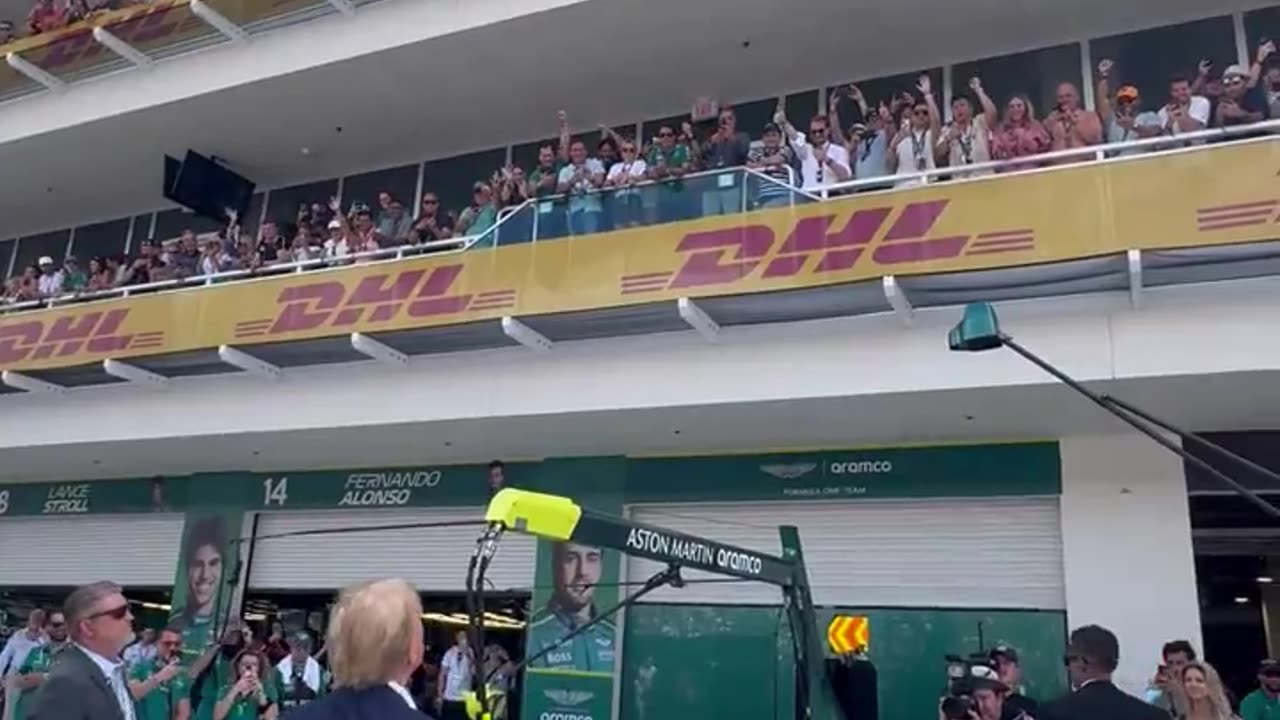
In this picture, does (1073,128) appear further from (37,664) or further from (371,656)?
(37,664)

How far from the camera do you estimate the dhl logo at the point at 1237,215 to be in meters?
7.71

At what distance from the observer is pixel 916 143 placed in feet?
33.9

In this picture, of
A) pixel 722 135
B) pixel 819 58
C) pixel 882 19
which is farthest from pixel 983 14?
pixel 722 135

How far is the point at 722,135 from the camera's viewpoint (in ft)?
37.0

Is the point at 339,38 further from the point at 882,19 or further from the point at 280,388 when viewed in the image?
the point at 882,19

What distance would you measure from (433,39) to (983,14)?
5.53 meters

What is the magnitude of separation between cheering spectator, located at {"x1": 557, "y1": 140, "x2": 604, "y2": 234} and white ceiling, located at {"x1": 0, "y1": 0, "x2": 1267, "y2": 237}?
1109 millimetres

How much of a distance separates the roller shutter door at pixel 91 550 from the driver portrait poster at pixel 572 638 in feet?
17.7

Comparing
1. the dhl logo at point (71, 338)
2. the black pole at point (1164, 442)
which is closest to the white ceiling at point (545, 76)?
the dhl logo at point (71, 338)

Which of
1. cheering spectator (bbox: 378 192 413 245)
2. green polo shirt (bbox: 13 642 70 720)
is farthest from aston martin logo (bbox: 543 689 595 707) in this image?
cheering spectator (bbox: 378 192 413 245)

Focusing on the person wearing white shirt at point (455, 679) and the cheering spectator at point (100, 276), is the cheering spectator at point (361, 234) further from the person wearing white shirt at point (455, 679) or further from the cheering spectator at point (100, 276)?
the person wearing white shirt at point (455, 679)

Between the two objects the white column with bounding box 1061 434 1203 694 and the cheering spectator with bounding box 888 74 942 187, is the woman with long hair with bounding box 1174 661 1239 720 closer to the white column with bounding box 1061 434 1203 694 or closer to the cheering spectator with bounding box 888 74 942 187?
the white column with bounding box 1061 434 1203 694

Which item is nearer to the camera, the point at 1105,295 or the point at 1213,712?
the point at 1213,712

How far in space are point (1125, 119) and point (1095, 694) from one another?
686 cm
